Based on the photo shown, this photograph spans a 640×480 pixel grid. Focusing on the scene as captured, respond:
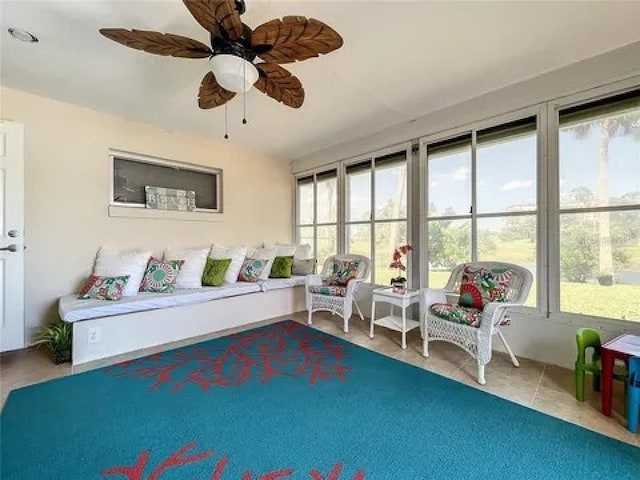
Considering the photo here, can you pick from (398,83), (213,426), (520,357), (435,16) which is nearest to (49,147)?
(213,426)

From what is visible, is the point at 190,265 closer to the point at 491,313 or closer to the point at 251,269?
the point at 251,269

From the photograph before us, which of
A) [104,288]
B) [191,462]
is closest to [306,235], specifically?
[104,288]

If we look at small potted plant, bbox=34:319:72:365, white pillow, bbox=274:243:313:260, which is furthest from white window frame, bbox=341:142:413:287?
small potted plant, bbox=34:319:72:365

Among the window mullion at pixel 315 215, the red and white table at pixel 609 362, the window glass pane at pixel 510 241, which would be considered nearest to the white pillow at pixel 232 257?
the window mullion at pixel 315 215

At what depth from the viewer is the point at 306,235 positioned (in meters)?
5.23

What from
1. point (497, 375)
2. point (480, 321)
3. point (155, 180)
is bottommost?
point (497, 375)

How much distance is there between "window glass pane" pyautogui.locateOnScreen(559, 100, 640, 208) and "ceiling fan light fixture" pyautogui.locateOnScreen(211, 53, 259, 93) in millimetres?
2690

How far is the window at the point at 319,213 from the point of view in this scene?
15.6 feet

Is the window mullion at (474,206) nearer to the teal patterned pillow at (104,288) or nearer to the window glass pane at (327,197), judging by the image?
the window glass pane at (327,197)

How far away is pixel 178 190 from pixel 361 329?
3.11m

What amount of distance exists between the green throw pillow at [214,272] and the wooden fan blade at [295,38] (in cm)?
262

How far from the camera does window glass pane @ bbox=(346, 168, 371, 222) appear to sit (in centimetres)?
428

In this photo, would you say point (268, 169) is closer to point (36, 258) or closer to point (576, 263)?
point (36, 258)

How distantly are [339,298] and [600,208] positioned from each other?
8.32 ft
